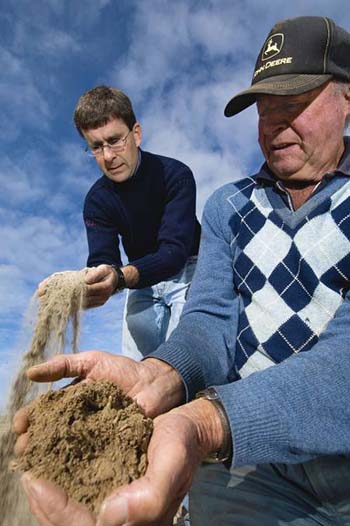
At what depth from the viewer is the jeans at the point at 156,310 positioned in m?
4.03

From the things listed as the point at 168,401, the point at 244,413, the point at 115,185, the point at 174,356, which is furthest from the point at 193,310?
the point at 115,185

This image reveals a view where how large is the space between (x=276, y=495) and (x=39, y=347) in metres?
1.53

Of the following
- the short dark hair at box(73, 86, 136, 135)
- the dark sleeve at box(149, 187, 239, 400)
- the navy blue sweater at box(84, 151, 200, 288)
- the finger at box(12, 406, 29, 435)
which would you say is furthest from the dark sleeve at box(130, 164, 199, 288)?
the finger at box(12, 406, 29, 435)

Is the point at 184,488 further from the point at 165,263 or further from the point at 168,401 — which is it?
the point at 165,263

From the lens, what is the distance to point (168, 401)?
1.89 metres

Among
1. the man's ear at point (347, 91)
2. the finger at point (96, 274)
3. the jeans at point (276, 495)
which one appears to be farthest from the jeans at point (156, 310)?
the man's ear at point (347, 91)

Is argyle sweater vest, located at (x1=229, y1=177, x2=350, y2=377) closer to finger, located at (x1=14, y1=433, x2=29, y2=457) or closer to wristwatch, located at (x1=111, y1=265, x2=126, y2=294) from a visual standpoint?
finger, located at (x1=14, y1=433, x2=29, y2=457)

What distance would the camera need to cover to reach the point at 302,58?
2242 mm

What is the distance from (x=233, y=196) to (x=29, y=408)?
1507 mm

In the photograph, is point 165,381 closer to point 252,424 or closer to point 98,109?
point 252,424

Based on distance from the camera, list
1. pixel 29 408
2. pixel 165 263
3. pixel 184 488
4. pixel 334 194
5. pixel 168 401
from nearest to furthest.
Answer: pixel 184 488 → pixel 29 408 → pixel 168 401 → pixel 334 194 → pixel 165 263

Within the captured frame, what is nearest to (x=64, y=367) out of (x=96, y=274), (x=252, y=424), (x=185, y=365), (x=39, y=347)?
(x=185, y=365)

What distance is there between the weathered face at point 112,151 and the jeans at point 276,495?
2.58 metres

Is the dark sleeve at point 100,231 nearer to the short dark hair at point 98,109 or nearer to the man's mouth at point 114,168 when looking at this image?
the man's mouth at point 114,168
